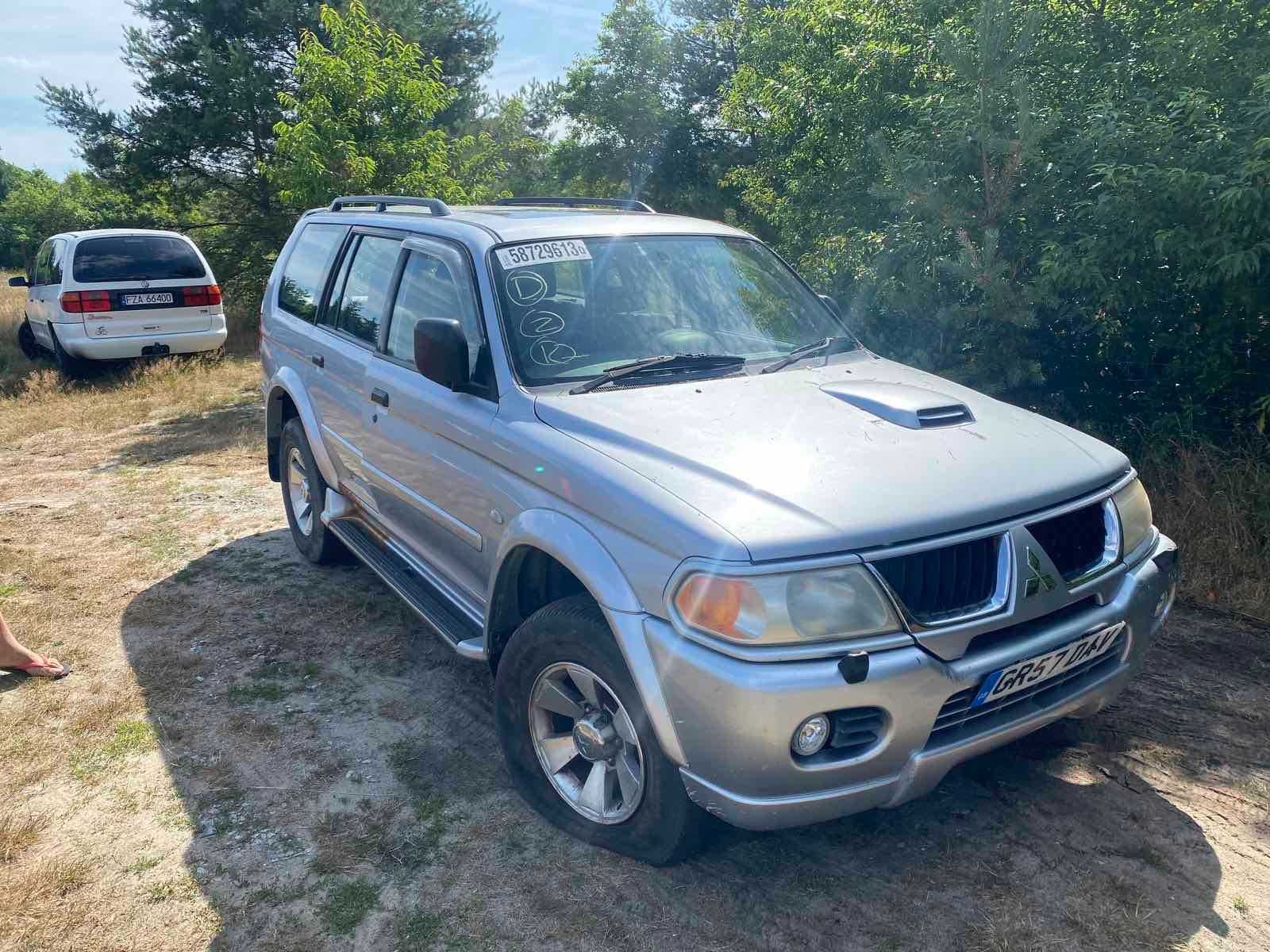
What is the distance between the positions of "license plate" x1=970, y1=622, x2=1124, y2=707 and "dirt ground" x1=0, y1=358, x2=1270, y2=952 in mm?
633

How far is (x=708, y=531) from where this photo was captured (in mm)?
2373

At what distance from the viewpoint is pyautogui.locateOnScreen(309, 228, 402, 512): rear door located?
4.25 m

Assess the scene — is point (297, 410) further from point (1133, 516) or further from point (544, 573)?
point (1133, 516)

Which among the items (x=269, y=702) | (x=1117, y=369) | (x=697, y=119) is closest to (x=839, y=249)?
(x=1117, y=369)

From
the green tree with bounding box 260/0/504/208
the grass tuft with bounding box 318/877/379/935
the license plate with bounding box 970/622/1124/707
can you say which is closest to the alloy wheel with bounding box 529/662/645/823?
the grass tuft with bounding box 318/877/379/935

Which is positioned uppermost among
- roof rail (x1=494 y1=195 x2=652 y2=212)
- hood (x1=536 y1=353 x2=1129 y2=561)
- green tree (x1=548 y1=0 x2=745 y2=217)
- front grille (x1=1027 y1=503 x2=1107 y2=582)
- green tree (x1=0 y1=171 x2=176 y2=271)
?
green tree (x1=548 y1=0 x2=745 y2=217)

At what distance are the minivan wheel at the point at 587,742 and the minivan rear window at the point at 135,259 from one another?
33.4ft

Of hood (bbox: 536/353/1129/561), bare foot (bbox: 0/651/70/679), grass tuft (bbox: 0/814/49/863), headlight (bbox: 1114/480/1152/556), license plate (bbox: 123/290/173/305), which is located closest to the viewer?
hood (bbox: 536/353/1129/561)

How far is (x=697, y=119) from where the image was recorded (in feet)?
79.8

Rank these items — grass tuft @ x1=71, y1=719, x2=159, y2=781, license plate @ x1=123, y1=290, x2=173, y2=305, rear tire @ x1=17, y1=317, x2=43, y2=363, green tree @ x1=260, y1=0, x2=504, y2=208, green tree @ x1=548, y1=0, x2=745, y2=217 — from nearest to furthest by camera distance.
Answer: grass tuft @ x1=71, y1=719, x2=159, y2=781, green tree @ x1=260, y1=0, x2=504, y2=208, license plate @ x1=123, y1=290, x2=173, y2=305, rear tire @ x1=17, y1=317, x2=43, y2=363, green tree @ x1=548, y1=0, x2=745, y2=217

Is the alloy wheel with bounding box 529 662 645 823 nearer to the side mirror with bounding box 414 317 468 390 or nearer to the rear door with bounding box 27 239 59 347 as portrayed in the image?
the side mirror with bounding box 414 317 468 390

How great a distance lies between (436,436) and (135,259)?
951 cm

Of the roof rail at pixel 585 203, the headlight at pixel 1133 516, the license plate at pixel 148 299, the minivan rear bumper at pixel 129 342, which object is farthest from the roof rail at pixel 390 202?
the minivan rear bumper at pixel 129 342

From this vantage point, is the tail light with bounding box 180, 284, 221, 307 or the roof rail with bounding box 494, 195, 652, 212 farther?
the tail light with bounding box 180, 284, 221, 307
